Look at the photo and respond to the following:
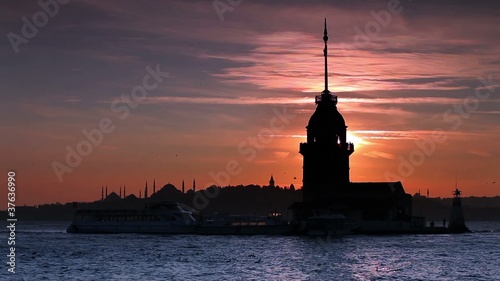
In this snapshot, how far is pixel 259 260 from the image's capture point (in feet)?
320

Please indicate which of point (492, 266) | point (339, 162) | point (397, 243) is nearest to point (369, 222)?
point (339, 162)

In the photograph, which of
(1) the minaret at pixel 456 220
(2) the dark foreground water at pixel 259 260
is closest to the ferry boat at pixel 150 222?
(2) the dark foreground water at pixel 259 260

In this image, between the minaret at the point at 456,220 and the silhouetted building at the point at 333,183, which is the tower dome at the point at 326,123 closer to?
the silhouetted building at the point at 333,183

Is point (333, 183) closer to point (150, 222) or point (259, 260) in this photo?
point (150, 222)

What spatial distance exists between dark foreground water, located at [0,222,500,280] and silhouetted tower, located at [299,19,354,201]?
14.3 metres

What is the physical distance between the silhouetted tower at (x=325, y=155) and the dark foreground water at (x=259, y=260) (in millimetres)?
14306

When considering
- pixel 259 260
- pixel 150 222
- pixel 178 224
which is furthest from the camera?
pixel 150 222

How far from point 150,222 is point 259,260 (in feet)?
205

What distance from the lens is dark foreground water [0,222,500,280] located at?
273 ft

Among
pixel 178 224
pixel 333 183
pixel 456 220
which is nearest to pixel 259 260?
pixel 333 183

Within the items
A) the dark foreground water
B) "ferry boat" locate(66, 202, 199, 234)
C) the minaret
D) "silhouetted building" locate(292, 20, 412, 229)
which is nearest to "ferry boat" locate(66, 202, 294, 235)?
"ferry boat" locate(66, 202, 199, 234)

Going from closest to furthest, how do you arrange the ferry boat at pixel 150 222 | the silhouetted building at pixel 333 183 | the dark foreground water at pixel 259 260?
the dark foreground water at pixel 259 260 < the silhouetted building at pixel 333 183 < the ferry boat at pixel 150 222

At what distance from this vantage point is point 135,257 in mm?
102750

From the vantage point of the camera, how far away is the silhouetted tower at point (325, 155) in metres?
152
